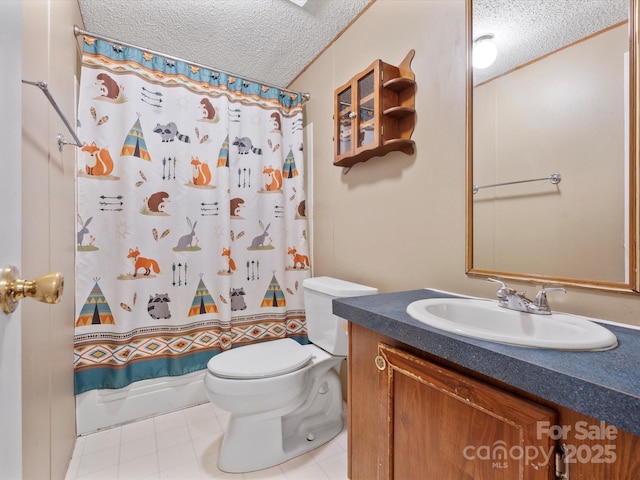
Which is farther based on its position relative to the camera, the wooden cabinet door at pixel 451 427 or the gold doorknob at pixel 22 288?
the wooden cabinet door at pixel 451 427

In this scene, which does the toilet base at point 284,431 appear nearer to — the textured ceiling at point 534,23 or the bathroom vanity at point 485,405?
the bathroom vanity at point 485,405

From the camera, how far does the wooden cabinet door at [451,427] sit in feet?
1.83

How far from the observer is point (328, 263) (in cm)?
196

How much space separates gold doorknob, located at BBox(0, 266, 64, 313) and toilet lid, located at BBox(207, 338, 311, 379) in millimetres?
917

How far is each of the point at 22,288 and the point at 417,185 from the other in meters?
1.27

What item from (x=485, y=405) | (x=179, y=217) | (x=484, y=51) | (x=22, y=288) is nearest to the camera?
(x=22, y=288)

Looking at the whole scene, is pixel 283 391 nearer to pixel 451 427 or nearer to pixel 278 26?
pixel 451 427

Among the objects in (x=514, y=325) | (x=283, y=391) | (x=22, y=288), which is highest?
(x=22, y=288)

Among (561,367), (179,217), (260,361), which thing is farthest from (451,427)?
(179,217)

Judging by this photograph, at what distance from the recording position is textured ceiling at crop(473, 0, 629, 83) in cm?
83

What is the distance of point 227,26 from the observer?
5.38 feet

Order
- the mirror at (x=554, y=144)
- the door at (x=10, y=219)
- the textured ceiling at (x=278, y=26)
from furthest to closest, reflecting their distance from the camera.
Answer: the textured ceiling at (x=278, y=26) < the mirror at (x=554, y=144) < the door at (x=10, y=219)

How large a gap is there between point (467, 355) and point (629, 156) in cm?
66

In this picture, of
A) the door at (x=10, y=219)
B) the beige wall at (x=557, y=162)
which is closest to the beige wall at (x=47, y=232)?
the door at (x=10, y=219)
